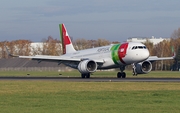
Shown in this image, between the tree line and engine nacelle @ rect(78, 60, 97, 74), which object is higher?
the tree line

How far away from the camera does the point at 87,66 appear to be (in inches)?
2233

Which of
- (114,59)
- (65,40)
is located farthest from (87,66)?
(65,40)

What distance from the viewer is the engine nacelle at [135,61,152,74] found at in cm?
5759

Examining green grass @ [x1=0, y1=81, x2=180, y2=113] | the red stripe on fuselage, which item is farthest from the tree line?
green grass @ [x1=0, y1=81, x2=180, y2=113]

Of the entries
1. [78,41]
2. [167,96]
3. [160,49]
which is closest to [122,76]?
[167,96]

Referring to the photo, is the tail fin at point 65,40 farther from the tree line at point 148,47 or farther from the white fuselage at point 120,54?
the tree line at point 148,47

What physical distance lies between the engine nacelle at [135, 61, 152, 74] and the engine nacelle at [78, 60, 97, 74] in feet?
14.8

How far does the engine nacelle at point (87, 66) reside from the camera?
5630cm

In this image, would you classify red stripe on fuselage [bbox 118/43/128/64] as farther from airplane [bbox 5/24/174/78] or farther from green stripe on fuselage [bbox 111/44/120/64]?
green stripe on fuselage [bbox 111/44/120/64]

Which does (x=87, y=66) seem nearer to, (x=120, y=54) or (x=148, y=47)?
(x=120, y=54)

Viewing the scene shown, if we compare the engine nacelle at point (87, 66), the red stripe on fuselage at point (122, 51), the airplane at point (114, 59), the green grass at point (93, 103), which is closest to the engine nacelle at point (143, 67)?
the airplane at point (114, 59)

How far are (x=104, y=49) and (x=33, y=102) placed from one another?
3446 cm

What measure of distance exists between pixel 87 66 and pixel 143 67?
613 centimetres

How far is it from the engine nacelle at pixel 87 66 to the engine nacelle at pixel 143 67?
14.8 feet
